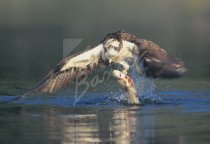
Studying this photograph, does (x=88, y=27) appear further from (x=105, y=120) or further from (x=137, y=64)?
(x=105, y=120)

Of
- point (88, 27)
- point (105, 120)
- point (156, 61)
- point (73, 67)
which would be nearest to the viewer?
point (105, 120)

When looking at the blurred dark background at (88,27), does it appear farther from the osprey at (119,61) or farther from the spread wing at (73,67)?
the osprey at (119,61)

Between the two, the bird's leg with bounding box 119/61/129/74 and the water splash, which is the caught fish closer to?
the bird's leg with bounding box 119/61/129/74

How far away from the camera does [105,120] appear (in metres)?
13.6

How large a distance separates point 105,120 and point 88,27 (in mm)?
22438

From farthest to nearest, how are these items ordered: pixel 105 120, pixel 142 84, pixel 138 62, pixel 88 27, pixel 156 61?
pixel 88 27 < pixel 142 84 < pixel 138 62 < pixel 156 61 < pixel 105 120

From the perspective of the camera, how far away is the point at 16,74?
2141cm

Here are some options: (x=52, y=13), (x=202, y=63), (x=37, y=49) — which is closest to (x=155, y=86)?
(x=202, y=63)

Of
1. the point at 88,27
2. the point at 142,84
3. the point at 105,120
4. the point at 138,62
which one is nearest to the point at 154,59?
the point at 138,62

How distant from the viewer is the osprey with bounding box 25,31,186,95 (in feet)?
49.9

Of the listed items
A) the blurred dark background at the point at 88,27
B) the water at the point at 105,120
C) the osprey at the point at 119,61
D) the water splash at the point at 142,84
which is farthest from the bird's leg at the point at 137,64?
the blurred dark background at the point at 88,27

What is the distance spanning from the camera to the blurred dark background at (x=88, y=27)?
80.1ft

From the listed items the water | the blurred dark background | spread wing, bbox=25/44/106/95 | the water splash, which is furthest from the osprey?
the blurred dark background

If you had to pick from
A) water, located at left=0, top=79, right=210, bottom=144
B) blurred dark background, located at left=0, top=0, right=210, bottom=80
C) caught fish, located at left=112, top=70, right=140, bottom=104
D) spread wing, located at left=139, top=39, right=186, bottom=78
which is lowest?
water, located at left=0, top=79, right=210, bottom=144
